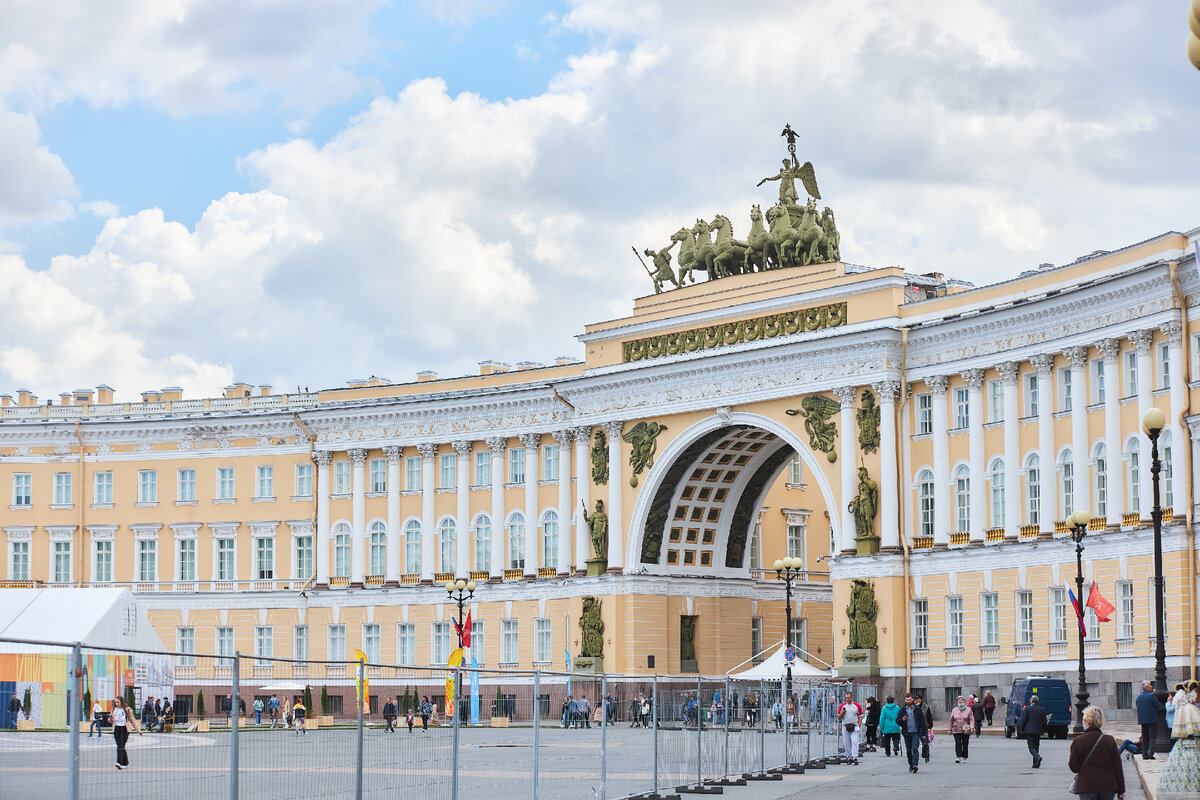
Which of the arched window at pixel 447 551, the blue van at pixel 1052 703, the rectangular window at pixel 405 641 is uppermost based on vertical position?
the arched window at pixel 447 551

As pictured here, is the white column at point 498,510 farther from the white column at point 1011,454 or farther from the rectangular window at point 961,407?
the white column at point 1011,454

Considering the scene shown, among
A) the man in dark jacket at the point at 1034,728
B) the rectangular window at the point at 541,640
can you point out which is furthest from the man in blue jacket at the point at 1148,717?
the rectangular window at the point at 541,640

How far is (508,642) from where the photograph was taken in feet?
242

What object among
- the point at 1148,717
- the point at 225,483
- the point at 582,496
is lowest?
the point at 1148,717

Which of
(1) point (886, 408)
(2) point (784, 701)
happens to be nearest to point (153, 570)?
(1) point (886, 408)

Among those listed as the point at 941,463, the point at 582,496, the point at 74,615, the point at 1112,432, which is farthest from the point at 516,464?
the point at 1112,432

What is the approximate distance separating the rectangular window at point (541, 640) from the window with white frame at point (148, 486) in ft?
64.4

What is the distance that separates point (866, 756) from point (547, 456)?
31091 millimetres

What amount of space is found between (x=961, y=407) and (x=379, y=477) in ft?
91.4

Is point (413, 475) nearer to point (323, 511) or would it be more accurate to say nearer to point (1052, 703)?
point (323, 511)

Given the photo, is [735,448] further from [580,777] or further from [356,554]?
[580,777]

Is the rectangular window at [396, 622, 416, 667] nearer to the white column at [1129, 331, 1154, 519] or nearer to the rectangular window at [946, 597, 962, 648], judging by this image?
the rectangular window at [946, 597, 962, 648]

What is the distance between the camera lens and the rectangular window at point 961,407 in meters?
60.0

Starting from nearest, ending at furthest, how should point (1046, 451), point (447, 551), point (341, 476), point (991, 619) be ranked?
point (1046, 451) < point (991, 619) < point (447, 551) < point (341, 476)
